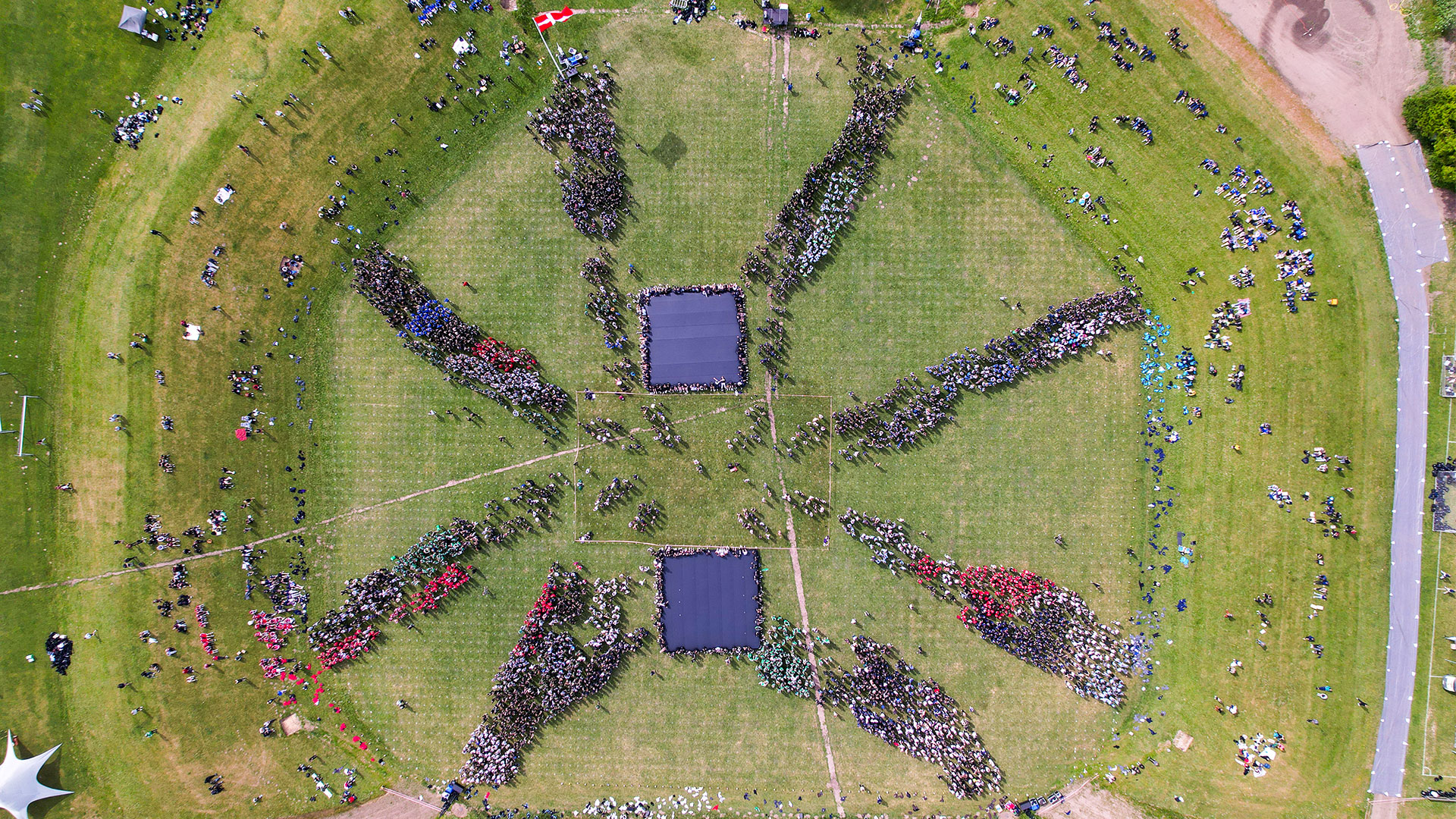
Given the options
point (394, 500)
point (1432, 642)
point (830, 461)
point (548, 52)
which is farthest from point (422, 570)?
point (1432, 642)

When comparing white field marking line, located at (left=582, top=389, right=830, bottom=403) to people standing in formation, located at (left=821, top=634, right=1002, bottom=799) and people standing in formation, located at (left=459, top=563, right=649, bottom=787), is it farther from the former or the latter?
people standing in formation, located at (left=821, top=634, right=1002, bottom=799)

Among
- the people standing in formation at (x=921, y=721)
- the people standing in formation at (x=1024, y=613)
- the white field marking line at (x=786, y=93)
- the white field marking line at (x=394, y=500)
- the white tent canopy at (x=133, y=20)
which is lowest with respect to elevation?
the people standing in formation at (x=921, y=721)

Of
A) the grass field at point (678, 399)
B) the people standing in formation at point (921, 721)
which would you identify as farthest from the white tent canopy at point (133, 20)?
the people standing in formation at point (921, 721)

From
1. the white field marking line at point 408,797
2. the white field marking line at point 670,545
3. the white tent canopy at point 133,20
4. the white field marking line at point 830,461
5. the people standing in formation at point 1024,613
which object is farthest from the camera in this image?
the white field marking line at point 408,797

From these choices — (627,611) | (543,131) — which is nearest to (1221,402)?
(627,611)

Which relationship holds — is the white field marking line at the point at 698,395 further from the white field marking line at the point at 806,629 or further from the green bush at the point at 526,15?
the green bush at the point at 526,15

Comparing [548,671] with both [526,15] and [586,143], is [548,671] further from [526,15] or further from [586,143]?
[526,15]
